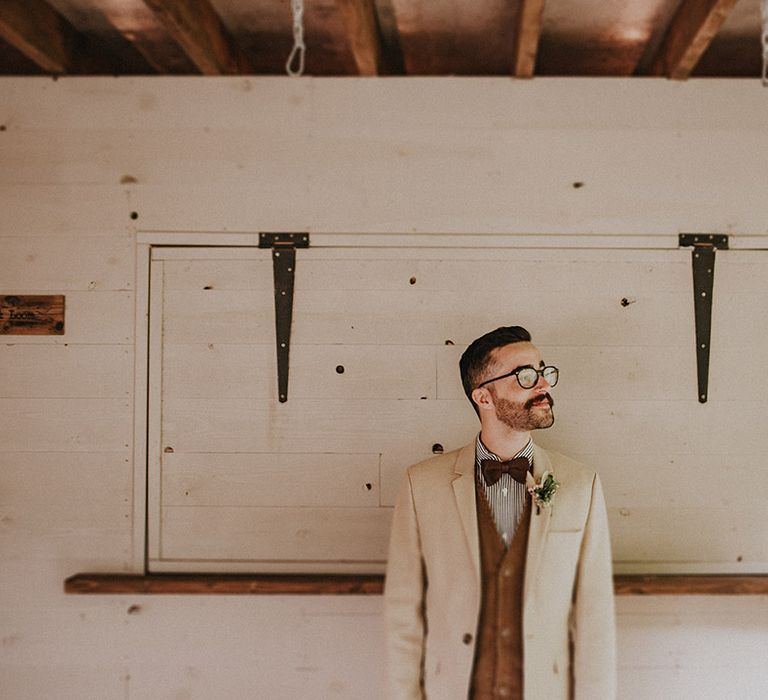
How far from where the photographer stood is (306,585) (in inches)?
91.3

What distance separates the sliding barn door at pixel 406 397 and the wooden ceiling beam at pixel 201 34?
0.77 m

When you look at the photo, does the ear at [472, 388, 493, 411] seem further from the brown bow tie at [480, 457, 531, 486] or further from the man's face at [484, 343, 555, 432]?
the brown bow tie at [480, 457, 531, 486]

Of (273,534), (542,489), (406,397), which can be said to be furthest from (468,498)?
(273,534)

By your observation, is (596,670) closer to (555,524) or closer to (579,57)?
(555,524)

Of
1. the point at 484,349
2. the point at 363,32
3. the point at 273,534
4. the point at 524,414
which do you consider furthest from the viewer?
the point at 273,534

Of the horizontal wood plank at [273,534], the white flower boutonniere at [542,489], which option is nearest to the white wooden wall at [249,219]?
the horizontal wood plank at [273,534]

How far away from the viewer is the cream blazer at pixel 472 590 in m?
1.83

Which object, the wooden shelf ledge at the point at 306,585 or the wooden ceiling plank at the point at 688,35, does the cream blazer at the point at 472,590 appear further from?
the wooden ceiling plank at the point at 688,35

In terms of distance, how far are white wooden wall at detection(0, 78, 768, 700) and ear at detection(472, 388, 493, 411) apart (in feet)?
2.60

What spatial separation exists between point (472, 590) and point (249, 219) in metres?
1.66

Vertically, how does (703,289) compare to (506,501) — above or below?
above

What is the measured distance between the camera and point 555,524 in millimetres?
1890

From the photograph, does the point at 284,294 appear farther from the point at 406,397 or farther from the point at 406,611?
the point at 406,611

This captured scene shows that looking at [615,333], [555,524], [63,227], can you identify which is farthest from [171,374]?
[615,333]
